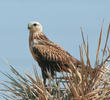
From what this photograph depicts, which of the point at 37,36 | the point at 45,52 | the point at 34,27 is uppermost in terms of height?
the point at 34,27

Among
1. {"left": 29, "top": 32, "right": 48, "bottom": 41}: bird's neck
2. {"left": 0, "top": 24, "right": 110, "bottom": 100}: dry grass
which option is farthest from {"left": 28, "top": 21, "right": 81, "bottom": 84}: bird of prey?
{"left": 0, "top": 24, "right": 110, "bottom": 100}: dry grass

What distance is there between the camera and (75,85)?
4.80 m

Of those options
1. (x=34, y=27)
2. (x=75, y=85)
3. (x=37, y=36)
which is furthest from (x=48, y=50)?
(x=75, y=85)

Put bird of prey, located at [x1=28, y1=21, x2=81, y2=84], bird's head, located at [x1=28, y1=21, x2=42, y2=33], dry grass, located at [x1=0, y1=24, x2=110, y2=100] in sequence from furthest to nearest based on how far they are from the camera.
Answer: bird's head, located at [x1=28, y1=21, x2=42, y2=33], bird of prey, located at [x1=28, y1=21, x2=81, y2=84], dry grass, located at [x1=0, y1=24, x2=110, y2=100]

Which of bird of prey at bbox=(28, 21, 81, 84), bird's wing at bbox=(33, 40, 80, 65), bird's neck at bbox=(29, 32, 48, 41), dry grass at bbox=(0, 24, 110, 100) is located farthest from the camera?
bird's neck at bbox=(29, 32, 48, 41)

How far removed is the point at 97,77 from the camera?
16.4 feet

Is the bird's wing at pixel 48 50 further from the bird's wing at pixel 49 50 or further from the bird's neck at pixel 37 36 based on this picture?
the bird's neck at pixel 37 36

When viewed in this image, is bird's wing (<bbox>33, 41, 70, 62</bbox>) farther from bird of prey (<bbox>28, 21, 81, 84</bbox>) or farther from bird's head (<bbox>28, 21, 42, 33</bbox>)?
bird's head (<bbox>28, 21, 42, 33</bbox>)

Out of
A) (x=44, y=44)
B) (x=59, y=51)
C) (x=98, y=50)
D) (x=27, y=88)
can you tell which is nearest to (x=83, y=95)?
(x=98, y=50)

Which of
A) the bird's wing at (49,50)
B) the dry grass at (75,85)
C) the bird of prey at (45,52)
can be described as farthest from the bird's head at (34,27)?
the dry grass at (75,85)

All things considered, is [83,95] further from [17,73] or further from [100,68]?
[17,73]

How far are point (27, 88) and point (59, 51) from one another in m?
3.66

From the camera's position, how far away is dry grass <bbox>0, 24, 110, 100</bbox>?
4.81m

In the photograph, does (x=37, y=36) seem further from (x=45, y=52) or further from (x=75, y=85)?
(x=75, y=85)
